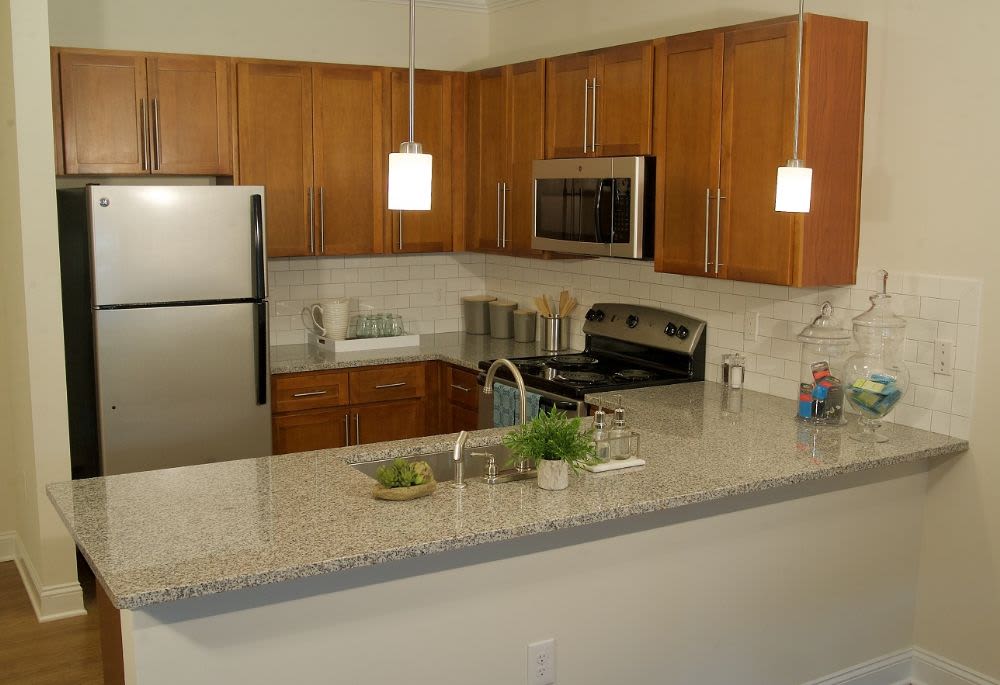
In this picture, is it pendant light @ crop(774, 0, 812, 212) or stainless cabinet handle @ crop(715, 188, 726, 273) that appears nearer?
pendant light @ crop(774, 0, 812, 212)

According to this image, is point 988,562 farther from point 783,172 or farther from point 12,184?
point 12,184

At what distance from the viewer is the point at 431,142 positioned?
17.1 feet

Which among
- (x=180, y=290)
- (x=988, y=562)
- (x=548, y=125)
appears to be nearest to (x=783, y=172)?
(x=988, y=562)

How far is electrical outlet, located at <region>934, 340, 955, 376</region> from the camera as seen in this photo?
341 centimetres

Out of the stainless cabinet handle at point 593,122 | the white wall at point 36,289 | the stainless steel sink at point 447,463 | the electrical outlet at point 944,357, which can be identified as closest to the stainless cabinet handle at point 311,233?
the white wall at point 36,289

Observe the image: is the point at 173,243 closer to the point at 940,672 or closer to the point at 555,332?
the point at 555,332

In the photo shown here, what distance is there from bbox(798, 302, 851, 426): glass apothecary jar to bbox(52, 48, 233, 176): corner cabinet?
270 cm

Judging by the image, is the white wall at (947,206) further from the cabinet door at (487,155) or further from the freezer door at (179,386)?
the freezer door at (179,386)

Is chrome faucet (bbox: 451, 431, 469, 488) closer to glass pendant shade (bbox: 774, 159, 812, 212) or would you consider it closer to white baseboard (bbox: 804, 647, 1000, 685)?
glass pendant shade (bbox: 774, 159, 812, 212)

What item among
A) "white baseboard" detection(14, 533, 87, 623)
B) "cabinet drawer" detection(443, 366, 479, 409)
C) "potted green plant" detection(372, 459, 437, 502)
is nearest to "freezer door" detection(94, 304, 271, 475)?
"white baseboard" detection(14, 533, 87, 623)

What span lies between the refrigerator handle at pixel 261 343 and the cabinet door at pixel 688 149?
1702mm

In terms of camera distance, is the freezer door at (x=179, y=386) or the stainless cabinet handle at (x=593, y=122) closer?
the freezer door at (x=179, y=386)

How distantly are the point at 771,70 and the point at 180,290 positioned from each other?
2.48 metres

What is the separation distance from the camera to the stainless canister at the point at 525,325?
533 centimetres
